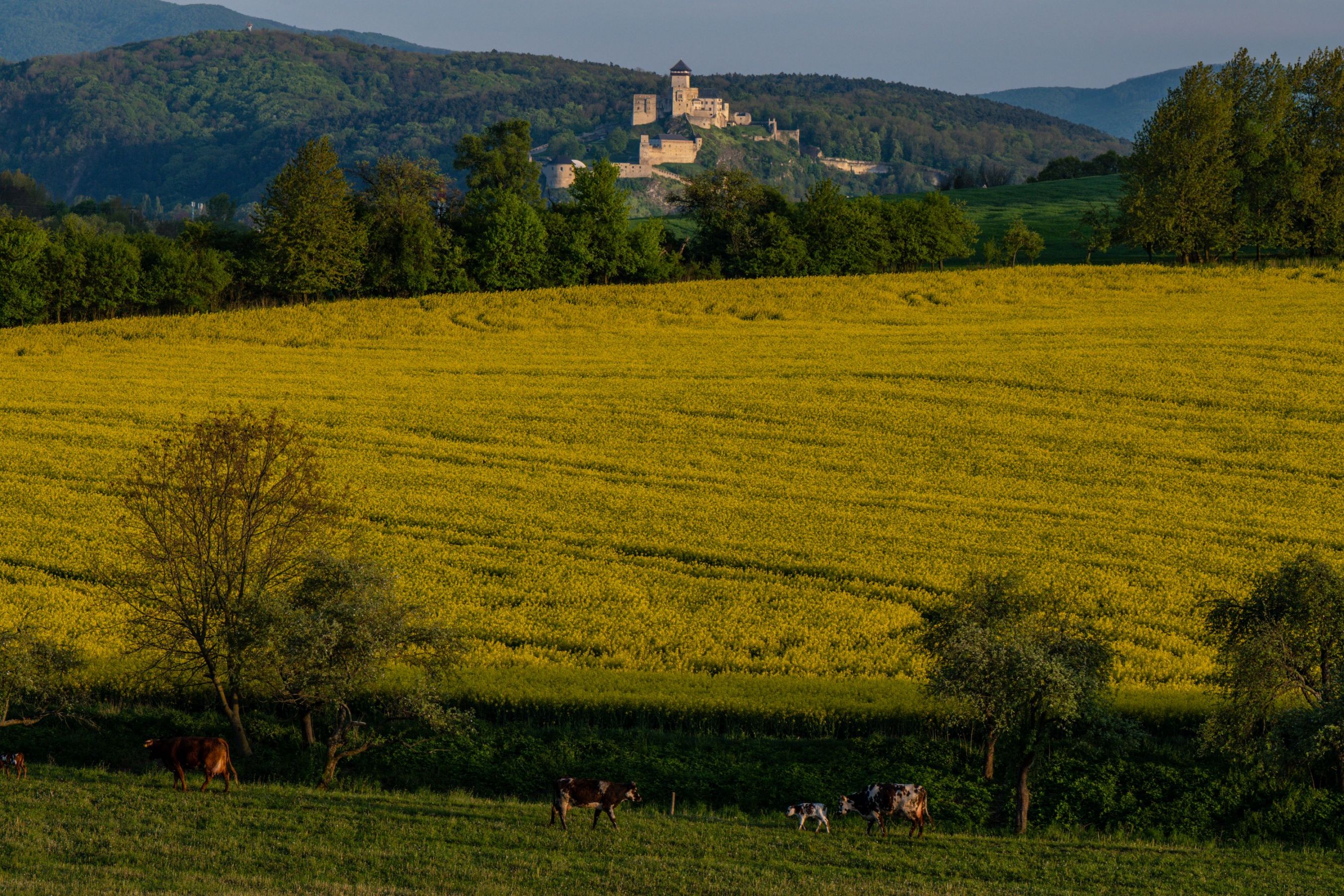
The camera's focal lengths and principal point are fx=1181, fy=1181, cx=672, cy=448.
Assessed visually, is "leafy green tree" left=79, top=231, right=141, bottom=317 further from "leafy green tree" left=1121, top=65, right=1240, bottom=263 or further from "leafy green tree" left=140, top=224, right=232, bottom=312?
"leafy green tree" left=1121, top=65, right=1240, bottom=263

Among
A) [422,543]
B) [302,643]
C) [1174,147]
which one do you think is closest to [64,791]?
[302,643]

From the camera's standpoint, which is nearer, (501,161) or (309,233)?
(309,233)

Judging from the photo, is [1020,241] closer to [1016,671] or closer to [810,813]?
[1016,671]

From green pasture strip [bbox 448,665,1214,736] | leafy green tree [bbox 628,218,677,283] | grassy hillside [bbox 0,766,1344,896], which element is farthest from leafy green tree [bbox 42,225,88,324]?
grassy hillside [bbox 0,766,1344,896]

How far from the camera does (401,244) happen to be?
84.9m

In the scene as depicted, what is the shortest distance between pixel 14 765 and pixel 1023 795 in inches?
695

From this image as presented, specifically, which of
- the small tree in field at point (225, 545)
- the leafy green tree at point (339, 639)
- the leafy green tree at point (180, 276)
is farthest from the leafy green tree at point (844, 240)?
the leafy green tree at point (339, 639)

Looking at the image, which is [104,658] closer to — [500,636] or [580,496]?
[500,636]

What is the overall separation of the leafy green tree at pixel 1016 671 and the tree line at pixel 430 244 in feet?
221

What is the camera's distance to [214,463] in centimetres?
2269

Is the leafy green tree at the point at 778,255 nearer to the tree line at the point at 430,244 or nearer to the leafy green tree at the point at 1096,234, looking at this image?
the tree line at the point at 430,244

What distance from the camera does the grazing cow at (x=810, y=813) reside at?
19.1 metres

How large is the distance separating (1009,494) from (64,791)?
31252mm

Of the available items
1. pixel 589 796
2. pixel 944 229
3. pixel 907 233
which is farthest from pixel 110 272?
pixel 589 796
